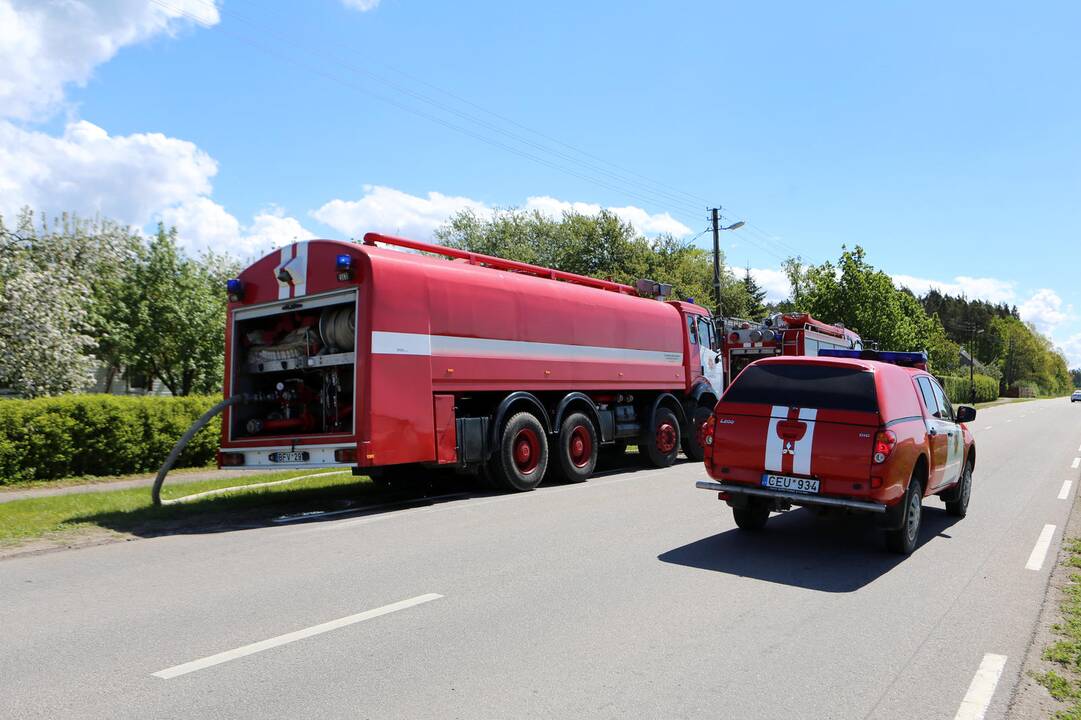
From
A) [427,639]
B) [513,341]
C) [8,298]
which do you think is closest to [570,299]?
[513,341]

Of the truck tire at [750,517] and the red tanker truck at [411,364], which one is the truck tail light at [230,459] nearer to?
the red tanker truck at [411,364]

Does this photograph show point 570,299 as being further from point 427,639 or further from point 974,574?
point 427,639

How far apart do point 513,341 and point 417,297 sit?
6.82ft

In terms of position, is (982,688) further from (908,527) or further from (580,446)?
(580,446)

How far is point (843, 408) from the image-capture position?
23.6ft

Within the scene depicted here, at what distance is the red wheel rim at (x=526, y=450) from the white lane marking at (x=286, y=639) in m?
5.80

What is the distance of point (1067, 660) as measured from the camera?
4.70 m

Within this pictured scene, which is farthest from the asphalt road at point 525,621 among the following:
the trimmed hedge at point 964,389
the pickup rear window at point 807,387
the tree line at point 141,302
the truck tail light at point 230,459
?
the trimmed hedge at point 964,389

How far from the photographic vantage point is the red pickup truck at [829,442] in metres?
7.00

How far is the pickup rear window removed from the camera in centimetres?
725

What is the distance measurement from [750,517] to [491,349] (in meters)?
4.50

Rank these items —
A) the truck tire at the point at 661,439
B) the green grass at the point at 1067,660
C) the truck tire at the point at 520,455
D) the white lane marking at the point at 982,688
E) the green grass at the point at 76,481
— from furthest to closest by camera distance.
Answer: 1. the truck tire at the point at 661,439
2. the green grass at the point at 76,481
3. the truck tire at the point at 520,455
4. the green grass at the point at 1067,660
5. the white lane marking at the point at 982,688

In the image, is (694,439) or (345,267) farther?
(694,439)

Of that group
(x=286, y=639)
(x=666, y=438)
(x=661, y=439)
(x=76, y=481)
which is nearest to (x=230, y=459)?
(x=76, y=481)
